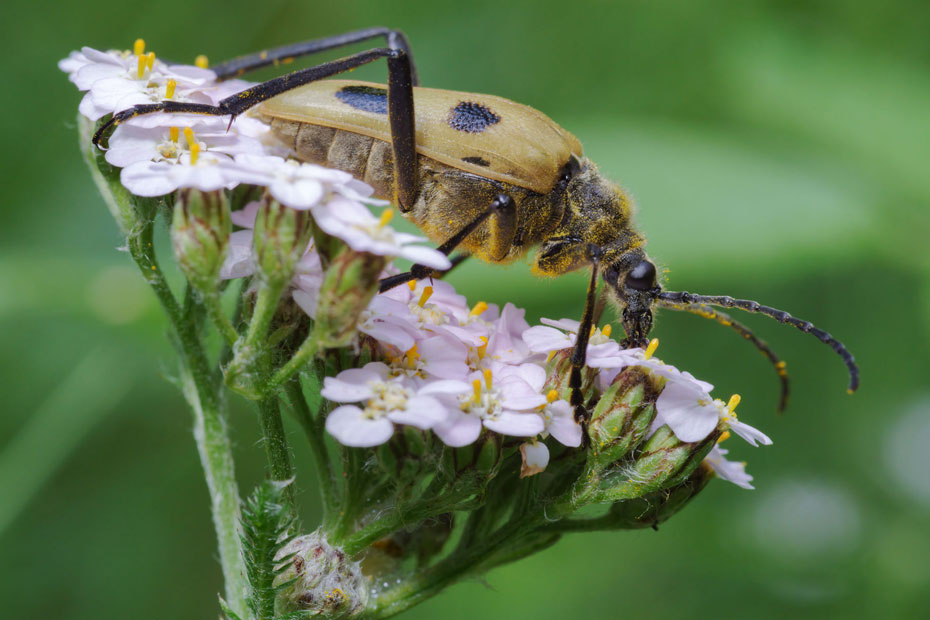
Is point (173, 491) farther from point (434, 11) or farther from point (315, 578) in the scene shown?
point (434, 11)

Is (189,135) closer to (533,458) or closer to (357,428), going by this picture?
(357,428)

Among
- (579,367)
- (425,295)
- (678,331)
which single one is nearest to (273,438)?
(425,295)

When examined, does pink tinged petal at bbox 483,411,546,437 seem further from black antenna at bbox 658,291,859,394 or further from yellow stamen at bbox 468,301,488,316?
black antenna at bbox 658,291,859,394

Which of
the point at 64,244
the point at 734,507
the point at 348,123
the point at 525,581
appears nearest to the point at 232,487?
the point at 348,123

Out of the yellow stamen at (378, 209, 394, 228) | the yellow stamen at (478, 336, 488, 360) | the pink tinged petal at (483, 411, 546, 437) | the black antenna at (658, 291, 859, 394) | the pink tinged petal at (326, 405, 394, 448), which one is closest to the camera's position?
the pink tinged petal at (326, 405, 394, 448)

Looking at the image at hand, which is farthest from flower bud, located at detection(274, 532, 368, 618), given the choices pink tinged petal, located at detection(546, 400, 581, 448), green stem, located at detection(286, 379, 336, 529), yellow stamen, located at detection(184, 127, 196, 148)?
yellow stamen, located at detection(184, 127, 196, 148)

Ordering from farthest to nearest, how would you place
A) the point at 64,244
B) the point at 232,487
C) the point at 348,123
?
the point at 64,244 < the point at 348,123 < the point at 232,487
